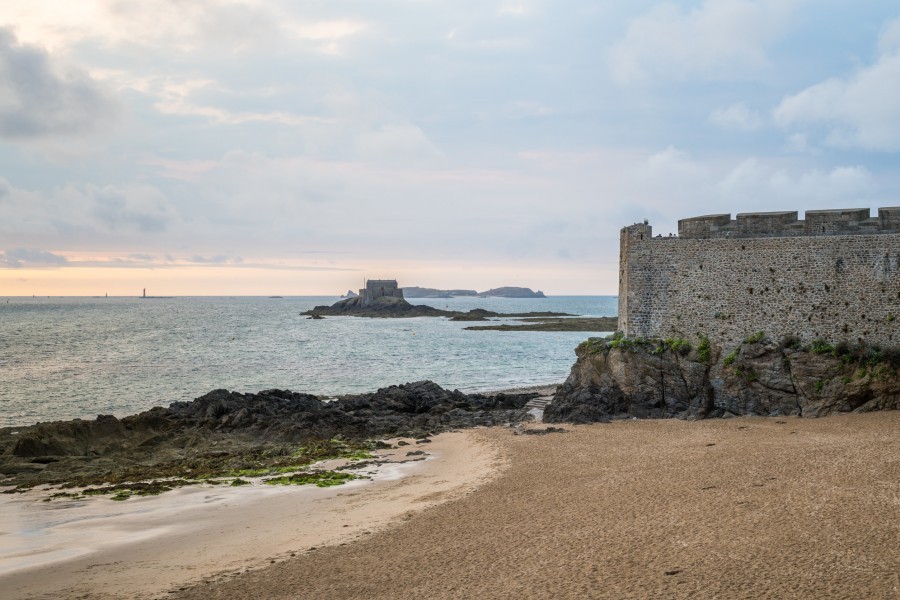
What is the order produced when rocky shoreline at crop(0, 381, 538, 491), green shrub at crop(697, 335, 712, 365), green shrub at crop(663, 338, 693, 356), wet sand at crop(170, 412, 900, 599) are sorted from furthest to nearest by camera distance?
green shrub at crop(663, 338, 693, 356) < green shrub at crop(697, 335, 712, 365) < rocky shoreline at crop(0, 381, 538, 491) < wet sand at crop(170, 412, 900, 599)

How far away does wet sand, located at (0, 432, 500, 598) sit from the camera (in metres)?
10.6

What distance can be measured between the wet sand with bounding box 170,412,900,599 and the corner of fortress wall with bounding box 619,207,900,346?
511 centimetres

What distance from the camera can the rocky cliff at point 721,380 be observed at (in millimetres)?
19078

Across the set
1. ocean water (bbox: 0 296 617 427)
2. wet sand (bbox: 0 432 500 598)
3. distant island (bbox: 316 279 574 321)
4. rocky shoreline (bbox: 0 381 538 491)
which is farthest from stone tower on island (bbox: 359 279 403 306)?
wet sand (bbox: 0 432 500 598)

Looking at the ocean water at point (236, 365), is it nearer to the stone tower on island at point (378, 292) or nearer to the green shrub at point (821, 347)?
the green shrub at point (821, 347)

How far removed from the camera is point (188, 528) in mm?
13180

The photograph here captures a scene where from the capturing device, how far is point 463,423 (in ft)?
81.4

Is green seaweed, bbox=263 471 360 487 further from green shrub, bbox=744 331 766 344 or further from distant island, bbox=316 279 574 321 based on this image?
distant island, bbox=316 279 574 321

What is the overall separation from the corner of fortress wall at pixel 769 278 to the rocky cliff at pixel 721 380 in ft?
1.90

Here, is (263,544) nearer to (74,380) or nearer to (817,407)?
(817,407)

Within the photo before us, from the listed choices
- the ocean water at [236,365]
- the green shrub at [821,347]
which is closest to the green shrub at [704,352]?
the green shrub at [821,347]

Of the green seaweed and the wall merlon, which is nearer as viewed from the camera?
the green seaweed

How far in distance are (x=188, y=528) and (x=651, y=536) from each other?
8.43 meters

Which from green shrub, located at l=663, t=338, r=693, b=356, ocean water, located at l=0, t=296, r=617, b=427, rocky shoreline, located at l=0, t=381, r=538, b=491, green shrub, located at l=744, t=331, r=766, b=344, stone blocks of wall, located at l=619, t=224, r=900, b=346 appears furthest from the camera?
ocean water, located at l=0, t=296, r=617, b=427
